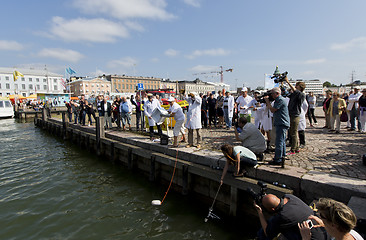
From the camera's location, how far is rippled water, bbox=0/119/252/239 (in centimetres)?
508

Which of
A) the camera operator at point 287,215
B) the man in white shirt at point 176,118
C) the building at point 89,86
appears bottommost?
the camera operator at point 287,215

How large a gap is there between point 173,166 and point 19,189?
5.69 meters

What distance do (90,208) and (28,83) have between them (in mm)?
98158

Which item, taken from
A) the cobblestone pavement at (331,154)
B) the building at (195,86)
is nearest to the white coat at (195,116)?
the cobblestone pavement at (331,154)

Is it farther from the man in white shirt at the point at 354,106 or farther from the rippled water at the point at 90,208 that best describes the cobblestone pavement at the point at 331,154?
the rippled water at the point at 90,208

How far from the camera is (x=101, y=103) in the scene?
41.9ft

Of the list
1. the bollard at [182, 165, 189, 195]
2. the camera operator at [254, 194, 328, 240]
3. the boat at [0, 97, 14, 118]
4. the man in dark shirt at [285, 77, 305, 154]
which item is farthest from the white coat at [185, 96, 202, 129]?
the boat at [0, 97, 14, 118]

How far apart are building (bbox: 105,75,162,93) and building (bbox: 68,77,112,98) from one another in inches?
122

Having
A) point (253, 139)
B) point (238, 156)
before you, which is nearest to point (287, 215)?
point (238, 156)

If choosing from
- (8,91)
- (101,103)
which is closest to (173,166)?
(101,103)

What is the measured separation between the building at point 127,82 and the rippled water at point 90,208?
3960 inches

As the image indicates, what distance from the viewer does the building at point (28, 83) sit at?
254 feet

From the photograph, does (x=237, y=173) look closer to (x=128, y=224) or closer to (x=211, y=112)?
(x=128, y=224)

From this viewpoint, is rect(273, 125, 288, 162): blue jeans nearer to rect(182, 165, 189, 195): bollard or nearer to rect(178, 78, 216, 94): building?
rect(182, 165, 189, 195): bollard
